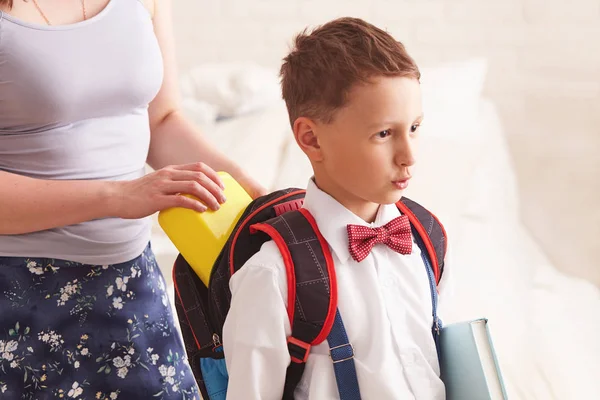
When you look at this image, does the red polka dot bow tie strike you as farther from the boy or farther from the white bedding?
the white bedding

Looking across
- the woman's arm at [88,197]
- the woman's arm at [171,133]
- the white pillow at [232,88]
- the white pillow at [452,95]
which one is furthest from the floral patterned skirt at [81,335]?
the white pillow at [232,88]

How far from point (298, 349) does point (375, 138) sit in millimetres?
282

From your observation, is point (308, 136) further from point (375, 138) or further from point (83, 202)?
point (83, 202)

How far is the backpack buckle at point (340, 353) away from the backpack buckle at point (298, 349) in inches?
1.2

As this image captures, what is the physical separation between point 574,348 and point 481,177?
0.84 metres

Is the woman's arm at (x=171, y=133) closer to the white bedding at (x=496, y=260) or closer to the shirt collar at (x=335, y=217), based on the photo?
the shirt collar at (x=335, y=217)

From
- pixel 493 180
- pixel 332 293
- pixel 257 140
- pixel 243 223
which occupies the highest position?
pixel 257 140

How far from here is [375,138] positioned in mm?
931

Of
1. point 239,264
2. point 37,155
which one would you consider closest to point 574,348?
point 239,264

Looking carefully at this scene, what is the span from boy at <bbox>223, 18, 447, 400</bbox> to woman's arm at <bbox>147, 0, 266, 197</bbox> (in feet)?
0.76

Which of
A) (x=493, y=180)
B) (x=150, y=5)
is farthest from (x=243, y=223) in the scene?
(x=493, y=180)

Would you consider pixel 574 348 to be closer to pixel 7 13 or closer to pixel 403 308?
pixel 403 308

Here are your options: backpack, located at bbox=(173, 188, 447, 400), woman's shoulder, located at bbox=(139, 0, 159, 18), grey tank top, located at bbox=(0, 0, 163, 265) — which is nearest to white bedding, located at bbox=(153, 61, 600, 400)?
backpack, located at bbox=(173, 188, 447, 400)

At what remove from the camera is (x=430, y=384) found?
38.0 inches
